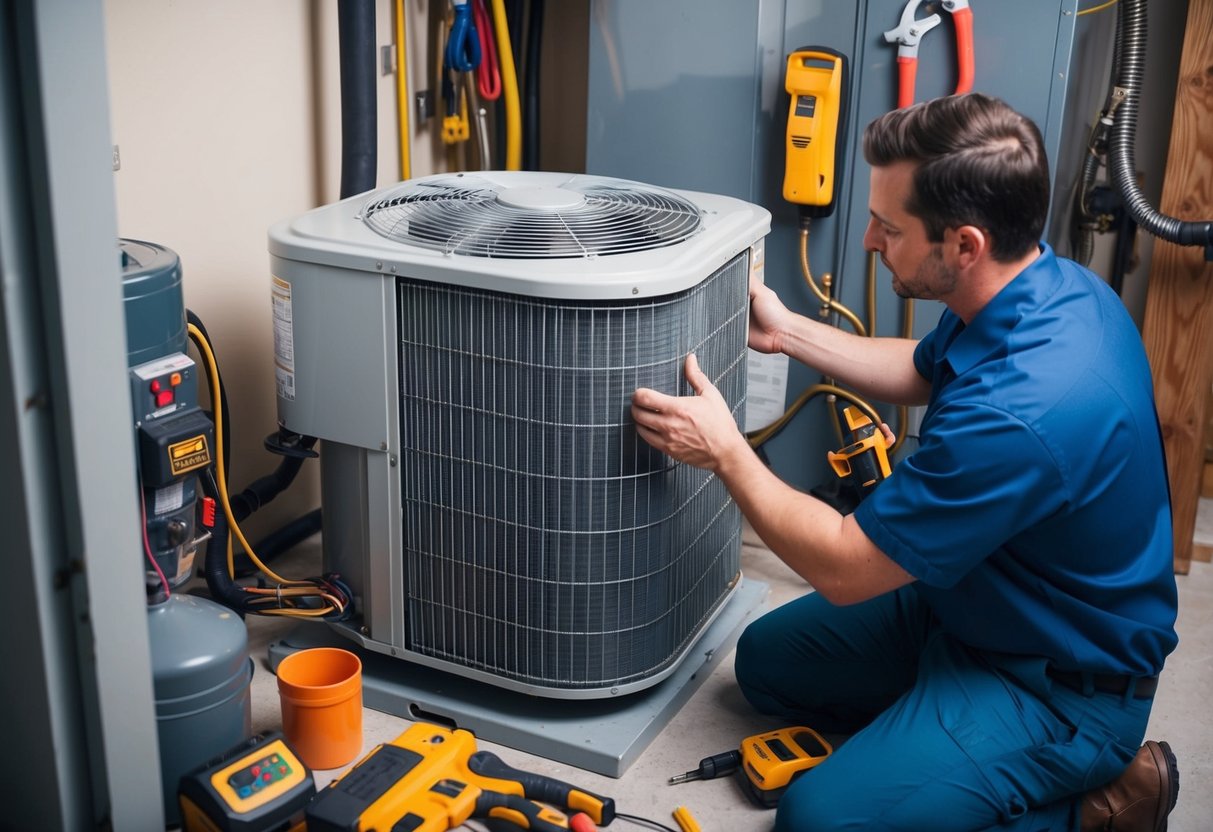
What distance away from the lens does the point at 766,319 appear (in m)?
2.14

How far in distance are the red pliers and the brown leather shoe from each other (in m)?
1.21

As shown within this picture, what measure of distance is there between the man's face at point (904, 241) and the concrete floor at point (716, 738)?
79cm

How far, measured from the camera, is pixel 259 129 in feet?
7.63

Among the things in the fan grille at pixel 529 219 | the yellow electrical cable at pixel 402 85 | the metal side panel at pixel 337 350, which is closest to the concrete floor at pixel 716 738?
the metal side panel at pixel 337 350

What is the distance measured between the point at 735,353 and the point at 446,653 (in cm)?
67

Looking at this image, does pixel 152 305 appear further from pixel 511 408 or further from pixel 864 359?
pixel 864 359

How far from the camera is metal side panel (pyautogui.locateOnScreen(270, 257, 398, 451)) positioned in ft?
5.95

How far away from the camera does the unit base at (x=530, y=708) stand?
1.95 meters

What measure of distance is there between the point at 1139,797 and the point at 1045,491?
0.50 metres

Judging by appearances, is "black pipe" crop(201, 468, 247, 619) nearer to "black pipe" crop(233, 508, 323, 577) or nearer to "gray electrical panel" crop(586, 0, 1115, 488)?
"black pipe" crop(233, 508, 323, 577)

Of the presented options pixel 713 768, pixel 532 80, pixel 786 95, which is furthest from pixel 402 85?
pixel 713 768

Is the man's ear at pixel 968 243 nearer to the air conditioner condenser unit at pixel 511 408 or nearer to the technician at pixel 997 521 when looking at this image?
the technician at pixel 997 521

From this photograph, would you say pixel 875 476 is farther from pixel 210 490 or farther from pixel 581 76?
pixel 581 76

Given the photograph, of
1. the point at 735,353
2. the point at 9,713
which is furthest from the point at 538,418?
the point at 9,713
